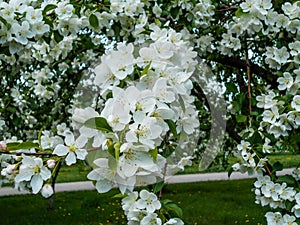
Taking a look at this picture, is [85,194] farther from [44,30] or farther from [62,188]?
[44,30]

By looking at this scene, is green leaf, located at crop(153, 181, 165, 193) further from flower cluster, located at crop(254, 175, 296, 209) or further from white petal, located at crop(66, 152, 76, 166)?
flower cluster, located at crop(254, 175, 296, 209)

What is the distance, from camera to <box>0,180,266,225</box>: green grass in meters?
6.25

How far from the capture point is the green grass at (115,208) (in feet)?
20.5

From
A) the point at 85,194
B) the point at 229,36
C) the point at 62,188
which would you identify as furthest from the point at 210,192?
the point at 229,36

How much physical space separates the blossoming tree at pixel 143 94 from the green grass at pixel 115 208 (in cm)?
217

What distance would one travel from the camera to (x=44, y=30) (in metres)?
2.02

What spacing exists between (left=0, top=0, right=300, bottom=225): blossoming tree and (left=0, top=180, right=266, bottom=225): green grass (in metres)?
2.17

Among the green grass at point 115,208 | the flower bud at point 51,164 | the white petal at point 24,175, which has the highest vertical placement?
the flower bud at point 51,164

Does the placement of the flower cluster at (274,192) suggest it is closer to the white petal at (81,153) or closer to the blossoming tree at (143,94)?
the blossoming tree at (143,94)

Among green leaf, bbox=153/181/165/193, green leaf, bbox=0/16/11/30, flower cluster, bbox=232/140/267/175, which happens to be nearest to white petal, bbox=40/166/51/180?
green leaf, bbox=153/181/165/193

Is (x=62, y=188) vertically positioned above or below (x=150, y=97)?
below

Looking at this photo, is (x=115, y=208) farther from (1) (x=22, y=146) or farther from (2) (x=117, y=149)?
(2) (x=117, y=149)

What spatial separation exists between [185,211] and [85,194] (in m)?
2.86

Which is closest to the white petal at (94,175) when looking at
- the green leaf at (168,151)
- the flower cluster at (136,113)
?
the flower cluster at (136,113)
